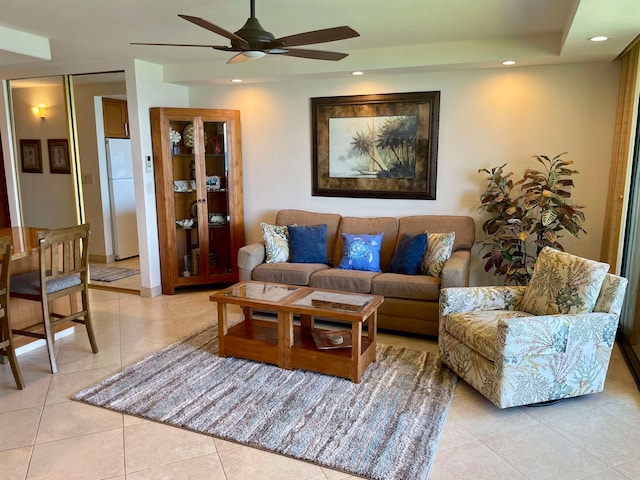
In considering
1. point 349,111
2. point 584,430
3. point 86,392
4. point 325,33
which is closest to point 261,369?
point 86,392

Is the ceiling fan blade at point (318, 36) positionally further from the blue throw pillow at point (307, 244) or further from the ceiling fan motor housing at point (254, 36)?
the blue throw pillow at point (307, 244)

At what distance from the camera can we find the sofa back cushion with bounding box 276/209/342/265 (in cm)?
481

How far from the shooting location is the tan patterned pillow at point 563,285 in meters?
2.82

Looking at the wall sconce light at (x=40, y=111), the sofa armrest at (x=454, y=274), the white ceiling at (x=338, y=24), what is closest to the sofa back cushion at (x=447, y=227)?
the sofa armrest at (x=454, y=274)

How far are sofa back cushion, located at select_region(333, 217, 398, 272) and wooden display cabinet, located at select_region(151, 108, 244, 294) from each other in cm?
124

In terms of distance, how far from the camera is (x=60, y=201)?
6.38 m

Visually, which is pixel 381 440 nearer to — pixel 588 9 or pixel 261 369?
pixel 261 369

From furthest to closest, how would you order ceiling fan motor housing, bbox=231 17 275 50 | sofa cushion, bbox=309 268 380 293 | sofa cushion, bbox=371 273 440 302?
sofa cushion, bbox=309 268 380 293, sofa cushion, bbox=371 273 440 302, ceiling fan motor housing, bbox=231 17 275 50

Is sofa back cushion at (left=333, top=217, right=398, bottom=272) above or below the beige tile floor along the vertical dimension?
above

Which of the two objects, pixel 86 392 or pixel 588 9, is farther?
pixel 86 392

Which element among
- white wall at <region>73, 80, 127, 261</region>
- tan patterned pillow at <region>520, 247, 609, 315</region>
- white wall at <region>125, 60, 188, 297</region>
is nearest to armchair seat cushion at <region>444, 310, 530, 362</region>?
tan patterned pillow at <region>520, 247, 609, 315</region>

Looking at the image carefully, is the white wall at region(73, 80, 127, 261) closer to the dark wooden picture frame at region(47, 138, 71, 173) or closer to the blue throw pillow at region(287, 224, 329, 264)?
the dark wooden picture frame at region(47, 138, 71, 173)

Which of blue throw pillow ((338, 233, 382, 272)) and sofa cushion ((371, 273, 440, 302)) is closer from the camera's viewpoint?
sofa cushion ((371, 273, 440, 302))

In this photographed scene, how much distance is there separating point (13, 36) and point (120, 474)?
3.38m
